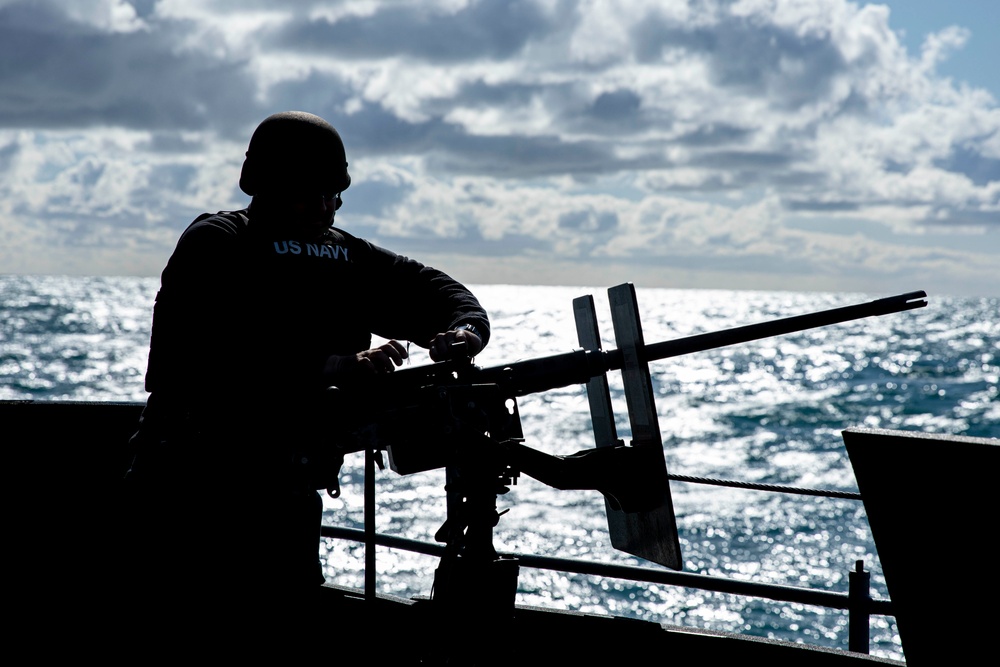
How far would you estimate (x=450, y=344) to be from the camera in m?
3.12

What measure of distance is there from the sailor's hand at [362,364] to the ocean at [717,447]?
0.52 meters

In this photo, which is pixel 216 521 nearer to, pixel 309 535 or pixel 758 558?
pixel 309 535

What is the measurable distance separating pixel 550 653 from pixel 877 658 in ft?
3.76

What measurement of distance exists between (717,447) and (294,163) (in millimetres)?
33525

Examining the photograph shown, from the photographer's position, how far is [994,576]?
2.50 m

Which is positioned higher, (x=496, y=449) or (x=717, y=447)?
(x=717, y=447)

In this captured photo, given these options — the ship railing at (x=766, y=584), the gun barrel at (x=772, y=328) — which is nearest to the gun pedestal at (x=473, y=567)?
the gun barrel at (x=772, y=328)

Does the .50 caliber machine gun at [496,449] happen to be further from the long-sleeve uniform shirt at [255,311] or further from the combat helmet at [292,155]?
the combat helmet at [292,155]

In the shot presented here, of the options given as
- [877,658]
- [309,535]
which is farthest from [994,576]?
[309,535]

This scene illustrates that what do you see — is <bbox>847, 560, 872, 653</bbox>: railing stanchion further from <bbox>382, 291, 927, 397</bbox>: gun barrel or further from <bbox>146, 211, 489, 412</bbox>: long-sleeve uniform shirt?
<bbox>146, 211, 489, 412</bbox>: long-sleeve uniform shirt

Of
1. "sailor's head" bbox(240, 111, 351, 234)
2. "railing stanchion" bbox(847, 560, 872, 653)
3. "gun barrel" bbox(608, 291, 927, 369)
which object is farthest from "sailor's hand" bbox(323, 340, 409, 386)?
"railing stanchion" bbox(847, 560, 872, 653)

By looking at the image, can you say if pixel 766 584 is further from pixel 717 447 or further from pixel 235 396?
pixel 717 447

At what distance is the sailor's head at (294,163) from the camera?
320 cm

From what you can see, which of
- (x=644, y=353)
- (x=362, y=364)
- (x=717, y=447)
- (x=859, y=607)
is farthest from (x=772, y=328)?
(x=717, y=447)
